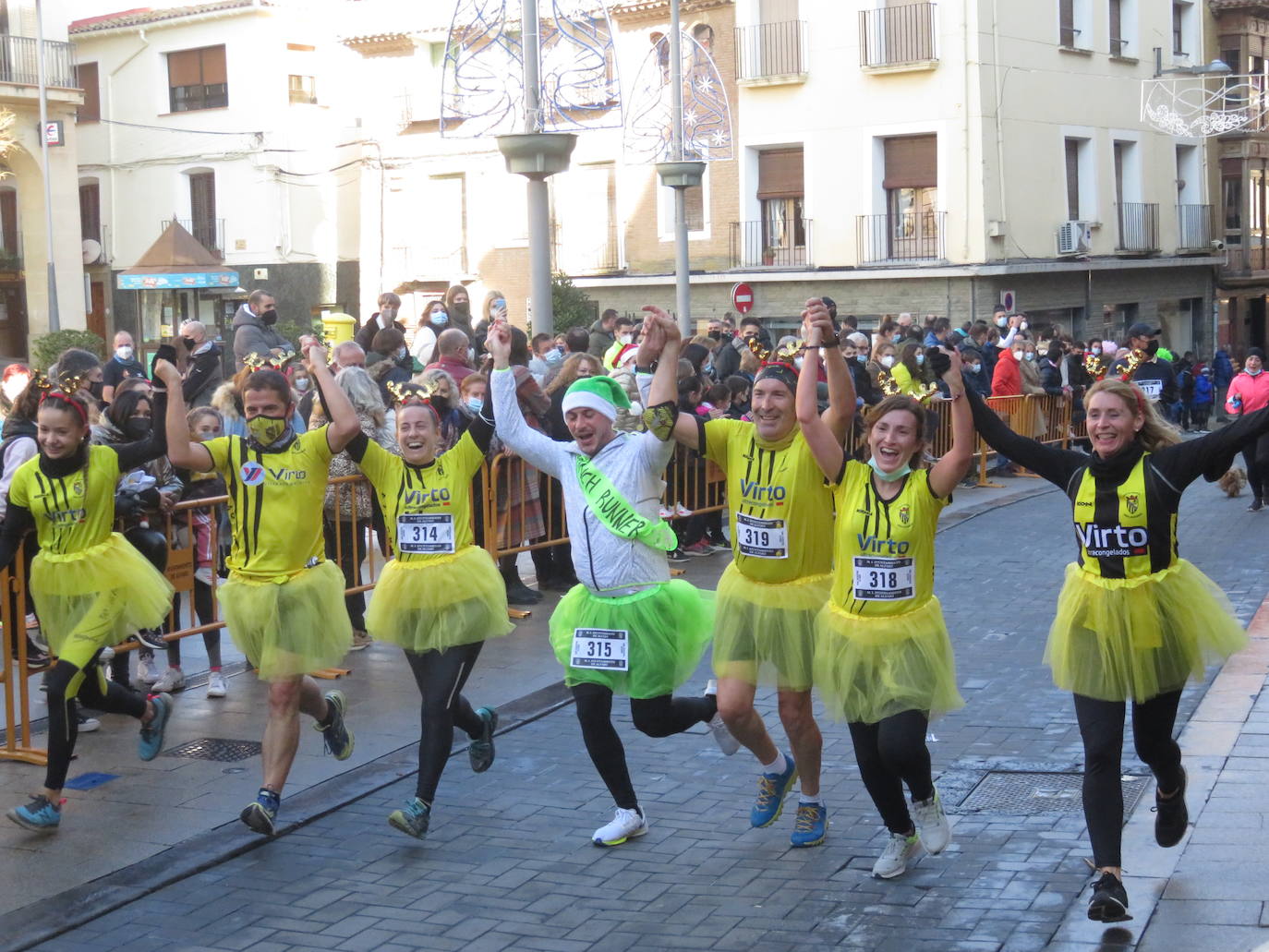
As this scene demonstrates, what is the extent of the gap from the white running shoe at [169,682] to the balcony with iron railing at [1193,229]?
31.8 meters

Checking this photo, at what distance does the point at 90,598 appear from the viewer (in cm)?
686

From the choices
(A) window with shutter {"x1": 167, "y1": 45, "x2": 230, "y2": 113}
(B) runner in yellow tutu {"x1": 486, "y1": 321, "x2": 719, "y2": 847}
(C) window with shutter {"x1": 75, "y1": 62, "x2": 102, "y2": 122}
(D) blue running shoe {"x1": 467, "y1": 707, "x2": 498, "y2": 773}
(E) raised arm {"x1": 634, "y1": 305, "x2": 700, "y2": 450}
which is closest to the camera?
(E) raised arm {"x1": 634, "y1": 305, "x2": 700, "y2": 450}

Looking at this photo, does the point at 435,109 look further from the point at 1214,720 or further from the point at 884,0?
the point at 1214,720

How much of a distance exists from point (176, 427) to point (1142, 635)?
3.90 m

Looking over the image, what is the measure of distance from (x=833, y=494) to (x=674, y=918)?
174 centimetres

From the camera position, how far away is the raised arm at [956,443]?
18.6 feet

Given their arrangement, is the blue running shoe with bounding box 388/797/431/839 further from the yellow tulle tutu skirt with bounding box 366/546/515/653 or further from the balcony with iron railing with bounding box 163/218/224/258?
the balcony with iron railing with bounding box 163/218/224/258

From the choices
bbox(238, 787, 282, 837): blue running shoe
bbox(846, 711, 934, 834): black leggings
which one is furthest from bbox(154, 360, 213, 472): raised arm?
bbox(846, 711, 934, 834): black leggings

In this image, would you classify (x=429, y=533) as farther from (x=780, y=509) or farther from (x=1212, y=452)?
(x=1212, y=452)

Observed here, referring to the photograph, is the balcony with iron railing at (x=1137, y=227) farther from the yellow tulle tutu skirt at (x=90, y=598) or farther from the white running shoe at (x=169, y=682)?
the yellow tulle tutu skirt at (x=90, y=598)

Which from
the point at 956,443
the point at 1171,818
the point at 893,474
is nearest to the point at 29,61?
the point at 893,474

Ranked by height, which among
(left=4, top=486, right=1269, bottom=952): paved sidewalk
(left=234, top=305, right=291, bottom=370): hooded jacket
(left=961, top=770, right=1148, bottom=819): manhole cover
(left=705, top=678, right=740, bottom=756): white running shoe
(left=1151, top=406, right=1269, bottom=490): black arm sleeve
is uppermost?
(left=234, top=305, right=291, bottom=370): hooded jacket

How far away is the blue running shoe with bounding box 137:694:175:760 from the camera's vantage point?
7254 mm

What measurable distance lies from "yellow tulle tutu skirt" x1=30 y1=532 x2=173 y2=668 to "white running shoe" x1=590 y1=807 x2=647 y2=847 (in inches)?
86.2
